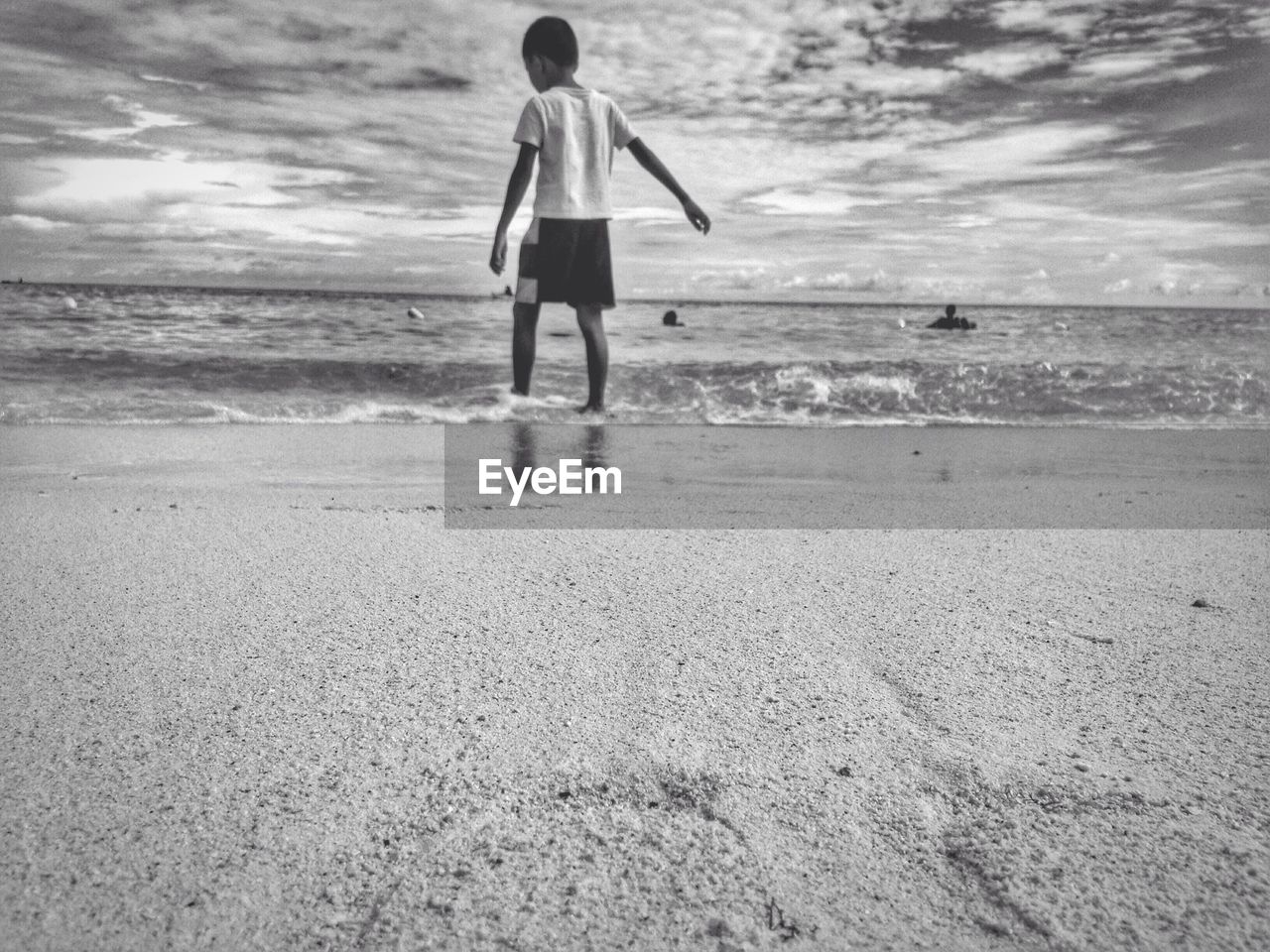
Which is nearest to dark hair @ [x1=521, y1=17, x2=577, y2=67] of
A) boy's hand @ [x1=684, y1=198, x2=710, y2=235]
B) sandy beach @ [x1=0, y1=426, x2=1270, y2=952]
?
boy's hand @ [x1=684, y1=198, x2=710, y2=235]

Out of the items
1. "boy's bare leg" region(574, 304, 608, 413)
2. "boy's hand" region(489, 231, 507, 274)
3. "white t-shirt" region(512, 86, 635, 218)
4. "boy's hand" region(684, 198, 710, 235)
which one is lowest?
"boy's bare leg" region(574, 304, 608, 413)

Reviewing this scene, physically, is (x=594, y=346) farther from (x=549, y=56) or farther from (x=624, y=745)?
(x=624, y=745)

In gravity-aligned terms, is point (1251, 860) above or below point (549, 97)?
below

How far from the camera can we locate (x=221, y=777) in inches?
37.9

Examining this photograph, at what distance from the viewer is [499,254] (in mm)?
3496

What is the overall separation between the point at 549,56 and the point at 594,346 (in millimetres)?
1450

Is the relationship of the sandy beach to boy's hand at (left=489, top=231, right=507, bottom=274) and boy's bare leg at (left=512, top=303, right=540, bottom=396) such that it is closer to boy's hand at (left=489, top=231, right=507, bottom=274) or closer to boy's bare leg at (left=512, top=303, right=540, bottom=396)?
boy's hand at (left=489, top=231, right=507, bottom=274)

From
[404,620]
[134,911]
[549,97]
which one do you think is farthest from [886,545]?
[549,97]

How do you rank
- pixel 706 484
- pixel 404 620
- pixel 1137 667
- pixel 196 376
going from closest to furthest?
pixel 1137 667 → pixel 404 620 → pixel 706 484 → pixel 196 376

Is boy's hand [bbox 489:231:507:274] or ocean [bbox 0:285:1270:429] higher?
boy's hand [bbox 489:231:507:274]

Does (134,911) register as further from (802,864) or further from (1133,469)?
(1133,469)

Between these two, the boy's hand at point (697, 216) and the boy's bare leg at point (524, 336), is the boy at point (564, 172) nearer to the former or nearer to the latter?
the boy's hand at point (697, 216)

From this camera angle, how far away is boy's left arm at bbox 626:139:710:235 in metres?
3.56

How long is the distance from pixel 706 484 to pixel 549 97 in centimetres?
169
